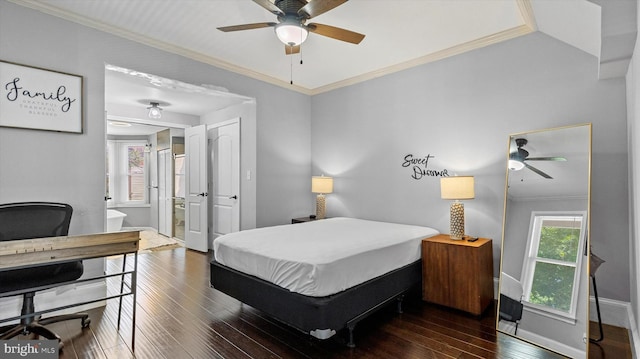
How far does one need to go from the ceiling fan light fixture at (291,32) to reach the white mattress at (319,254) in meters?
1.64

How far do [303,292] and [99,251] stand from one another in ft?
4.27

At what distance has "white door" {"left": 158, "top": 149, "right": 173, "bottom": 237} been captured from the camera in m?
6.45

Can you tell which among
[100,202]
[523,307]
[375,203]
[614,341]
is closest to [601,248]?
[614,341]

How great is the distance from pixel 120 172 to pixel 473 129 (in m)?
7.87

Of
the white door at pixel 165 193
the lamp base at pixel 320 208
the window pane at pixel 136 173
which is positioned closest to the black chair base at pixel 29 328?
the lamp base at pixel 320 208

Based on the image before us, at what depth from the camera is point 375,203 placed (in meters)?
4.23

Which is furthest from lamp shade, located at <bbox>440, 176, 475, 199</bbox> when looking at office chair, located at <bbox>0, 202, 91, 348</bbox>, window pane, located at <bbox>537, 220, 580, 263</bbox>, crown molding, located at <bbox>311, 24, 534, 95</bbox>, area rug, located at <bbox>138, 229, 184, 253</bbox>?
area rug, located at <bbox>138, 229, 184, 253</bbox>

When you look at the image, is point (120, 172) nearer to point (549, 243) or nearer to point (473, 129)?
point (473, 129)

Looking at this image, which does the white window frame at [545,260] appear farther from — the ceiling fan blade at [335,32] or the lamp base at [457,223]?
the ceiling fan blade at [335,32]

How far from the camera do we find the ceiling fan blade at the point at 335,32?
248 centimetres

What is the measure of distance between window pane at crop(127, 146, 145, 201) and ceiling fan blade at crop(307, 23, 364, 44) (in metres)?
6.91

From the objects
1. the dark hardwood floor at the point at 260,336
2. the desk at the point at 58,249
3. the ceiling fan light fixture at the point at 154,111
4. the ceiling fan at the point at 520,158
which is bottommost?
the dark hardwood floor at the point at 260,336

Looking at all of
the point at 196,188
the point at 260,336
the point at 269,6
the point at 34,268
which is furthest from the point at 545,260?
the point at 196,188

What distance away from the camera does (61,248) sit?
1803 millimetres
